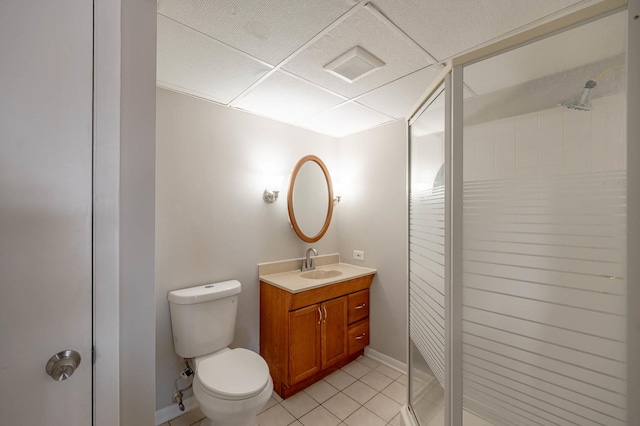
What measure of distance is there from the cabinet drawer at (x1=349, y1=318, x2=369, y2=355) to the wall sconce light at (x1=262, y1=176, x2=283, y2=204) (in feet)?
4.63

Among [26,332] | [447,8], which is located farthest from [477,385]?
[447,8]

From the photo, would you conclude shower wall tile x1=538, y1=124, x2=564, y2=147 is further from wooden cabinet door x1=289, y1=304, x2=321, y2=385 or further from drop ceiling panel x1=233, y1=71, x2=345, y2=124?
wooden cabinet door x1=289, y1=304, x2=321, y2=385

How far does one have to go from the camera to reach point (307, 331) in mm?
2016

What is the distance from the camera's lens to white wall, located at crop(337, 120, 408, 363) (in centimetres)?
234

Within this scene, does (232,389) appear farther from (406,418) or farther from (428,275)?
(428,275)

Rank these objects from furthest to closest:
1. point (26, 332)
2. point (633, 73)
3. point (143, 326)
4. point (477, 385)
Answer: point (477, 385) → point (143, 326) → point (633, 73) → point (26, 332)

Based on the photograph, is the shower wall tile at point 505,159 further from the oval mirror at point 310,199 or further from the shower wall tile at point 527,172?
the oval mirror at point 310,199

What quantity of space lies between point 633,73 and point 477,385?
1.17 meters

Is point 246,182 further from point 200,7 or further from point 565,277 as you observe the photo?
point 565,277

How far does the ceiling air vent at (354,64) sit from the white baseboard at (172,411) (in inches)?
98.3

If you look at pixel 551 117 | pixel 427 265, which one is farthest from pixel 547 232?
pixel 427 265

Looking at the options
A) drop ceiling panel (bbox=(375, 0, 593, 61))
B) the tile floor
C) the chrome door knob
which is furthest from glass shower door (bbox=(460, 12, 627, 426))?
the chrome door knob

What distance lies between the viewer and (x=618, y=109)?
775 millimetres

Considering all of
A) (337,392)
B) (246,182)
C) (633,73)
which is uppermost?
(633,73)
